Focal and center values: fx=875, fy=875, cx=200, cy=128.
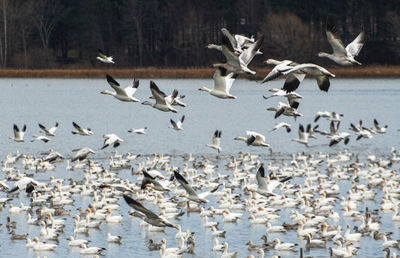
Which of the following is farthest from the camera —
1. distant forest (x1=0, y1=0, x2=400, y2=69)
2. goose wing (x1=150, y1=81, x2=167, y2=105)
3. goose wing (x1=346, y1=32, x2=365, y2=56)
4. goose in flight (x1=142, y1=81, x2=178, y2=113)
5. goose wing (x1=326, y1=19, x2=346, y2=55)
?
distant forest (x1=0, y1=0, x2=400, y2=69)

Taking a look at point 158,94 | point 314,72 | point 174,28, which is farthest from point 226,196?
point 174,28

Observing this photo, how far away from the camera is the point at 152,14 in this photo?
86.0 m

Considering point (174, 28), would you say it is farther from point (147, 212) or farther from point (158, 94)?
point (147, 212)

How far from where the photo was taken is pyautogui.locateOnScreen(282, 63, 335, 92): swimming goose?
12641 mm

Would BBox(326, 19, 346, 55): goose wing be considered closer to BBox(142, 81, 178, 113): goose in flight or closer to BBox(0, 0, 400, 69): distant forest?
BBox(142, 81, 178, 113): goose in flight

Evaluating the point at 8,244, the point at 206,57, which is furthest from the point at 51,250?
the point at 206,57

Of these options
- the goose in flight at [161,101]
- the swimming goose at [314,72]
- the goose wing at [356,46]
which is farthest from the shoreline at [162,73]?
the swimming goose at [314,72]

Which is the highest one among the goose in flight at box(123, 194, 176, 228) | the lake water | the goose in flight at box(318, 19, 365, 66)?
the goose in flight at box(318, 19, 365, 66)

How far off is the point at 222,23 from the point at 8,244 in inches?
2751

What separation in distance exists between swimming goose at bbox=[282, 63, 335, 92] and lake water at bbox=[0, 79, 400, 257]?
4655 millimetres

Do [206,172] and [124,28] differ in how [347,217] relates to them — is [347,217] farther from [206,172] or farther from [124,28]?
[124,28]

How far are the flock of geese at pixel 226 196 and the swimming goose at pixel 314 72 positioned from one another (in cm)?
2

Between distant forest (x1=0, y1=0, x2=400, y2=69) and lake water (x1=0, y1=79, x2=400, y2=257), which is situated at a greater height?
distant forest (x1=0, y1=0, x2=400, y2=69)

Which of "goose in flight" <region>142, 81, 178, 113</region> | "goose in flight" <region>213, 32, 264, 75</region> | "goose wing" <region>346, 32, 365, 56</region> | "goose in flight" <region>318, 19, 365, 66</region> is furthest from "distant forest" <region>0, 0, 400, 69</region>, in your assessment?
"goose in flight" <region>318, 19, 365, 66</region>
